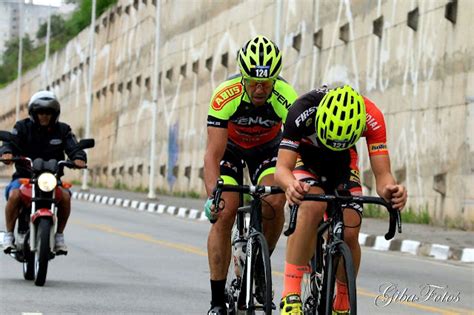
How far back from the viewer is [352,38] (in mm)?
30969

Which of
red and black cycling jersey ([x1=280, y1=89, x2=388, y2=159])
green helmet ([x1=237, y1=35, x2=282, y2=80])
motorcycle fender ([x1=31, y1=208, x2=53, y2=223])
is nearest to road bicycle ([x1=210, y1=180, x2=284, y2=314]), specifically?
red and black cycling jersey ([x1=280, y1=89, x2=388, y2=159])

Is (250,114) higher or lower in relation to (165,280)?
higher

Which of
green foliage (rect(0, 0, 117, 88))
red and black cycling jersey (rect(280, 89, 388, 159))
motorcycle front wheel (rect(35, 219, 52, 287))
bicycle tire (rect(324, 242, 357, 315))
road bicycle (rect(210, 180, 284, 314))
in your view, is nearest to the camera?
bicycle tire (rect(324, 242, 357, 315))

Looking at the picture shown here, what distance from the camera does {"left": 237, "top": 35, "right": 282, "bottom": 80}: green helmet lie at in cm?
816

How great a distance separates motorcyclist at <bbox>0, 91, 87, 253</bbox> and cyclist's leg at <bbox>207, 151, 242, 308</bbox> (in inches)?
150

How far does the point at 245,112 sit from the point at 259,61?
1.70ft

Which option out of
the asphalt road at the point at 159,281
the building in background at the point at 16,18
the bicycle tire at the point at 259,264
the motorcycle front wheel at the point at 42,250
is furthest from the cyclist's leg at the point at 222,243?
the building in background at the point at 16,18

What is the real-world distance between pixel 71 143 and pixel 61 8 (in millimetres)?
149468

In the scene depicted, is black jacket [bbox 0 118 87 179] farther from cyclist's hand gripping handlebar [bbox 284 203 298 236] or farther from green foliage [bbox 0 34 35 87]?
green foliage [bbox 0 34 35 87]

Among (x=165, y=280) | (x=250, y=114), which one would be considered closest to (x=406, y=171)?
(x=165, y=280)

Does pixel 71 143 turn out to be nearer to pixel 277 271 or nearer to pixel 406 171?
pixel 277 271

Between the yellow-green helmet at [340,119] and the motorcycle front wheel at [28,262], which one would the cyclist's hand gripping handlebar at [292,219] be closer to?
the yellow-green helmet at [340,119]

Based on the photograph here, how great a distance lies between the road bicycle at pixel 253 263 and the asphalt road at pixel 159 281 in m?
1.81

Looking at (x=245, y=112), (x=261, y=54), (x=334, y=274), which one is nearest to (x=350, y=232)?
(x=334, y=274)
